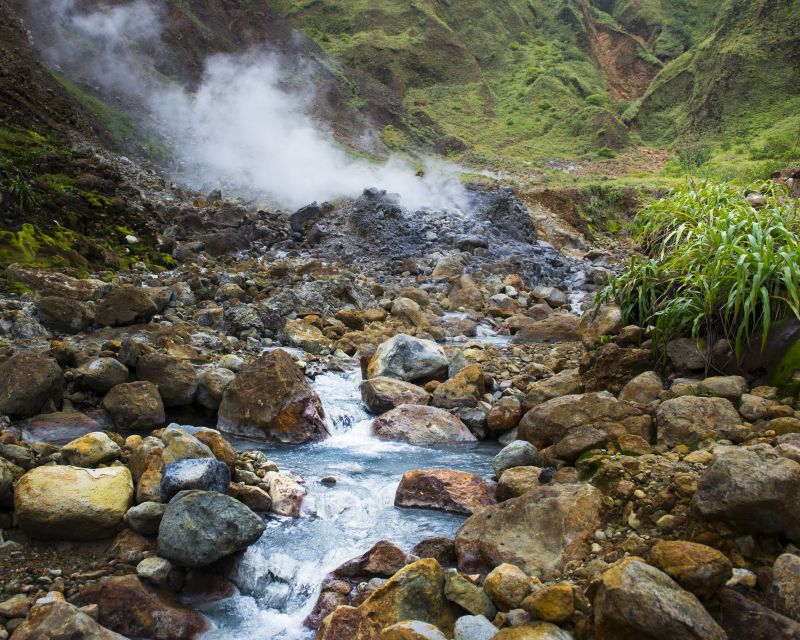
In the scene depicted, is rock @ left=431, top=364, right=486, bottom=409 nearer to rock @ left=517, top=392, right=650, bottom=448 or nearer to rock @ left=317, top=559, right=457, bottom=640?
rock @ left=517, top=392, right=650, bottom=448

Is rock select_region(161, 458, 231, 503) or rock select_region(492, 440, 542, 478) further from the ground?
rock select_region(161, 458, 231, 503)

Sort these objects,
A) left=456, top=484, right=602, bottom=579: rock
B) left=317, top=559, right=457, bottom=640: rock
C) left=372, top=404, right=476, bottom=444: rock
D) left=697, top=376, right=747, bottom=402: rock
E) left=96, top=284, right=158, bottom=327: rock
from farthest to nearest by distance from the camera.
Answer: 1. left=96, top=284, right=158, bottom=327: rock
2. left=372, top=404, right=476, bottom=444: rock
3. left=697, top=376, right=747, bottom=402: rock
4. left=456, top=484, right=602, bottom=579: rock
5. left=317, top=559, right=457, bottom=640: rock

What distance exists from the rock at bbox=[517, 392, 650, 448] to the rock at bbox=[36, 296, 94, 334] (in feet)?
17.2

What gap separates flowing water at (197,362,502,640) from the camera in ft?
10.3

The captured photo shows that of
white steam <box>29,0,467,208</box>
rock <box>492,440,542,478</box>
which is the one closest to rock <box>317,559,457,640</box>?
rock <box>492,440,542,478</box>

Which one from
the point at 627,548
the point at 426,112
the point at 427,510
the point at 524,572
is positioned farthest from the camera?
the point at 426,112

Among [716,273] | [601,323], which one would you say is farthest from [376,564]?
[601,323]

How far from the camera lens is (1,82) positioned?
14805 mm

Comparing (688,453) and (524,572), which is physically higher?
(688,453)

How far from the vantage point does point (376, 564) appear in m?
3.34

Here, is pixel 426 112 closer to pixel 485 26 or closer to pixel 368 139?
pixel 368 139

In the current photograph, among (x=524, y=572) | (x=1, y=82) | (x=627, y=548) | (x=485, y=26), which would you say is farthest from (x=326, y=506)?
(x=485, y=26)

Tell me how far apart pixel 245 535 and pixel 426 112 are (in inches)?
1450

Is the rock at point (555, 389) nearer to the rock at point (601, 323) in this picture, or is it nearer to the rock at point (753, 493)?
the rock at point (601, 323)
